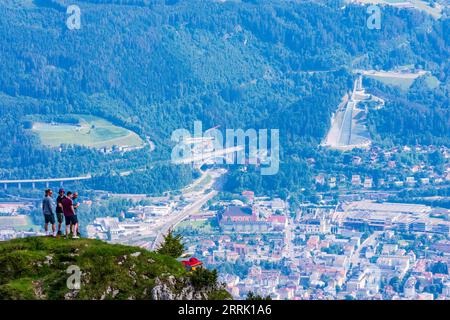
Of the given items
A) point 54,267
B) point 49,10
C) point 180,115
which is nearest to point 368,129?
point 180,115

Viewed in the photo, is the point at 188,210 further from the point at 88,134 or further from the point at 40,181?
the point at 88,134

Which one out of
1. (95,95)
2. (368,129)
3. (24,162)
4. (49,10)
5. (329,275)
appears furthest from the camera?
(49,10)

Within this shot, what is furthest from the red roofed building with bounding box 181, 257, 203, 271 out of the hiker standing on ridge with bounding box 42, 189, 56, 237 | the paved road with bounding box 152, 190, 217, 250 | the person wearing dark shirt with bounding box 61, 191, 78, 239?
the paved road with bounding box 152, 190, 217, 250

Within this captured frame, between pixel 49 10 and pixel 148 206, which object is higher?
pixel 49 10

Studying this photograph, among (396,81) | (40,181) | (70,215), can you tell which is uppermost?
(396,81)

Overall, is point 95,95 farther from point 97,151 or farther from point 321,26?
point 321,26

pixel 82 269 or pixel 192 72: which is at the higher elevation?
pixel 192 72

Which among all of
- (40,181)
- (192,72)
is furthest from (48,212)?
(192,72)

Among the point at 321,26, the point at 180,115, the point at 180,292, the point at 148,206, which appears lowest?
the point at 180,292
